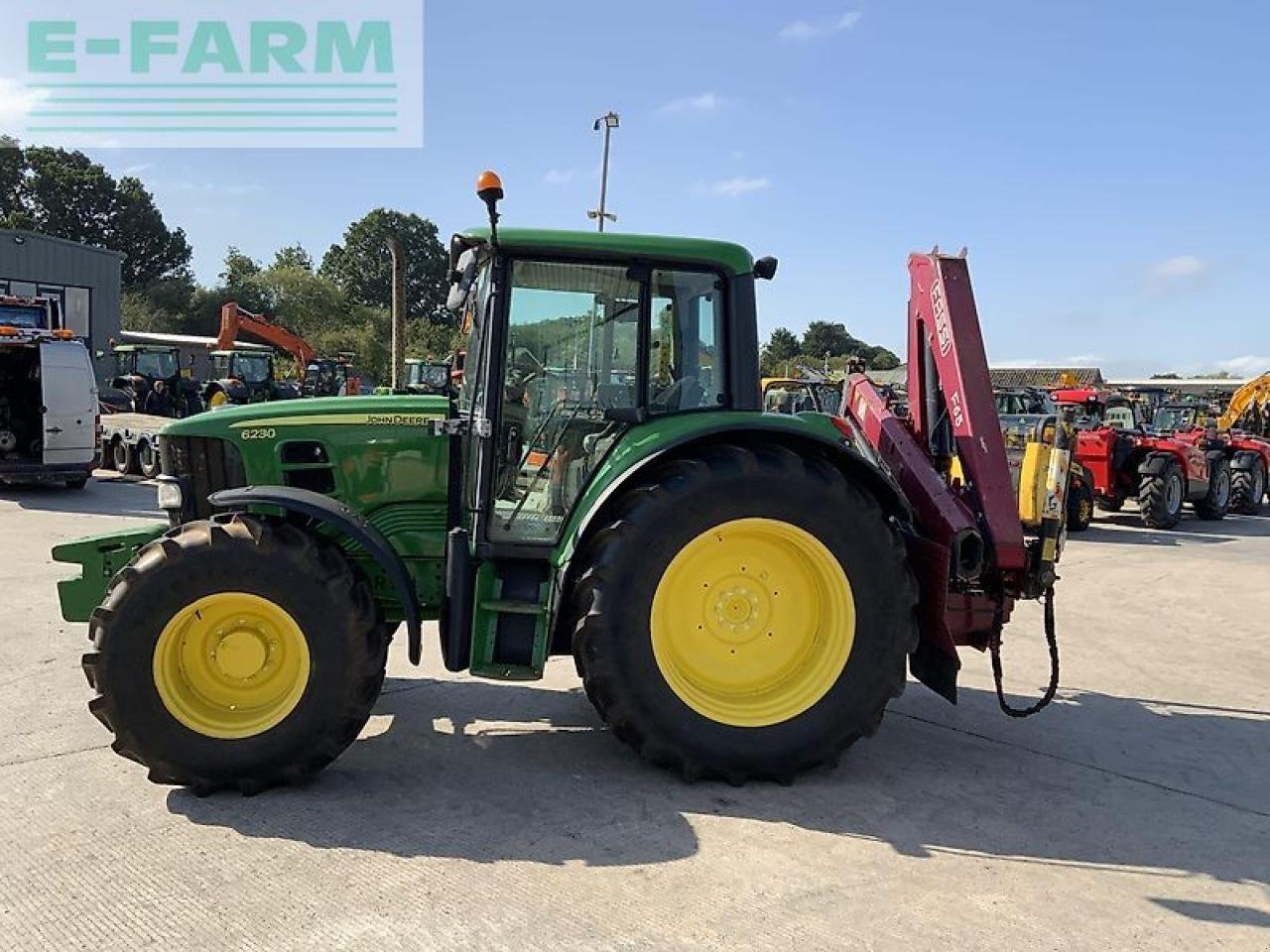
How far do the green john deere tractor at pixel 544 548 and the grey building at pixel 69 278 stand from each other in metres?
30.9

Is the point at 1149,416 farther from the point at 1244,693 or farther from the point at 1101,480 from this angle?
the point at 1244,693

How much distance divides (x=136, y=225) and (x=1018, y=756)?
2555 inches

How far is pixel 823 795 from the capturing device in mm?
3979

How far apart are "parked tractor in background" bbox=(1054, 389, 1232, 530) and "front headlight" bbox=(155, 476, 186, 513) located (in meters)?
12.5

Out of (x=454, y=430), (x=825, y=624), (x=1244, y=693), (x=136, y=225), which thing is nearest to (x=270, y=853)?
(x=454, y=430)

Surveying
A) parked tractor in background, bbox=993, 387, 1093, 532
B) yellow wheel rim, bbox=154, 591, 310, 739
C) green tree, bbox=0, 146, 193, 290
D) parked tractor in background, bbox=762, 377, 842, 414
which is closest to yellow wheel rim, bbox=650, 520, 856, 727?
yellow wheel rim, bbox=154, 591, 310, 739

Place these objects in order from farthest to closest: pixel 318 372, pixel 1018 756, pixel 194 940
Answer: pixel 318 372 < pixel 1018 756 < pixel 194 940

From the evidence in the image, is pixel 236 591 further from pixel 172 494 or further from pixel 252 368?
pixel 252 368

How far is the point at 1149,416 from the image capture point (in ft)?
61.6

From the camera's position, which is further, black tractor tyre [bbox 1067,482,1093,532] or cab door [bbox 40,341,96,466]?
cab door [bbox 40,341,96,466]

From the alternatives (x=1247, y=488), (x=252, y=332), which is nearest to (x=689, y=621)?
(x=1247, y=488)

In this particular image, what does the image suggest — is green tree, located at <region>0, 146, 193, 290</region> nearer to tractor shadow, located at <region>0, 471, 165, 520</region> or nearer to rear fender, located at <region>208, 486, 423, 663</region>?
tractor shadow, located at <region>0, 471, 165, 520</region>

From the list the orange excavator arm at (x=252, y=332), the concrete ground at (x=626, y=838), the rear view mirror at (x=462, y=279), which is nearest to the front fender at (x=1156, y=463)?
the concrete ground at (x=626, y=838)

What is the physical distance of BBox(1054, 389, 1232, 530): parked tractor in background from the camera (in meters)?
14.0
